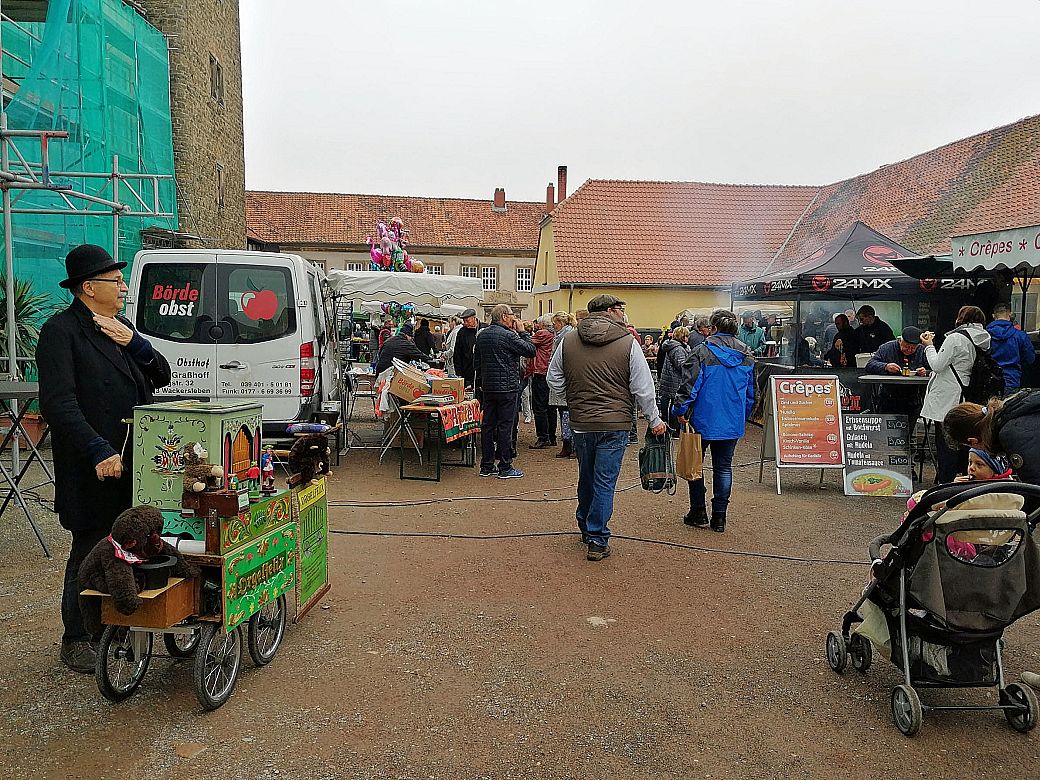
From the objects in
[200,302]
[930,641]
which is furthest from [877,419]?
[200,302]

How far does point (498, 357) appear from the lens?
9.09m

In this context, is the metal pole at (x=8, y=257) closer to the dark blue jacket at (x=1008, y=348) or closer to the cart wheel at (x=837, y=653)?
the cart wheel at (x=837, y=653)

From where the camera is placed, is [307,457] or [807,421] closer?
[307,457]

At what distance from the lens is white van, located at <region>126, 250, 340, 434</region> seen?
27.9 feet

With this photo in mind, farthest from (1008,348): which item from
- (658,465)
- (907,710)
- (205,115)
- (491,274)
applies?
(491,274)

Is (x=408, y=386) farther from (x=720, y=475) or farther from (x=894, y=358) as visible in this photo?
(x=894, y=358)

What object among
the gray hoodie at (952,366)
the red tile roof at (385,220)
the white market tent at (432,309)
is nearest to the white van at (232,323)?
the gray hoodie at (952,366)

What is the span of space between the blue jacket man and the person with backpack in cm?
9

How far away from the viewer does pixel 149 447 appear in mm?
3686

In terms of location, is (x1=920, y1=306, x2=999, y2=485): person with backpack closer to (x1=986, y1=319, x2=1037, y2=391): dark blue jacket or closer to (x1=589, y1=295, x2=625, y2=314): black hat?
(x1=986, y1=319, x2=1037, y2=391): dark blue jacket

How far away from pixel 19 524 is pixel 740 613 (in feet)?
18.5

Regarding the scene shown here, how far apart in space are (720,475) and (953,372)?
2.86 metres

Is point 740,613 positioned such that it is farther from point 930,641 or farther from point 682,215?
point 682,215

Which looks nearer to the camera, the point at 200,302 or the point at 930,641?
the point at 930,641
